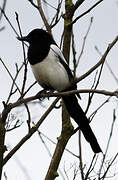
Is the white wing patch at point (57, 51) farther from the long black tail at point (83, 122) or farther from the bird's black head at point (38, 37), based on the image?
the long black tail at point (83, 122)

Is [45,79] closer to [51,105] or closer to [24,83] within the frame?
[51,105]

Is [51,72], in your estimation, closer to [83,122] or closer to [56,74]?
[56,74]

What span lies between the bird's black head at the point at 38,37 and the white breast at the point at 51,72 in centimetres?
19

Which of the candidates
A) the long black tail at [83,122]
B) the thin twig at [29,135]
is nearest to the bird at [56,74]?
the long black tail at [83,122]

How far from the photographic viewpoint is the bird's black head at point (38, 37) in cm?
331

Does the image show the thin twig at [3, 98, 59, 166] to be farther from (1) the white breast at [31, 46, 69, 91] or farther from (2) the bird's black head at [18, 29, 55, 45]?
(2) the bird's black head at [18, 29, 55, 45]

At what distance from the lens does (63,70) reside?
3164mm

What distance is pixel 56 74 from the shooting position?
3.12 meters

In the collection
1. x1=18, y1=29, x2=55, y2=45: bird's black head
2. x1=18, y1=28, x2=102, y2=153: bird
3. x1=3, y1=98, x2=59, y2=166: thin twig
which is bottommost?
x1=3, y1=98, x2=59, y2=166: thin twig

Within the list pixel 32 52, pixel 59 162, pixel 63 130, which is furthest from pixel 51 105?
pixel 32 52

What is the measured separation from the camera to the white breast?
310cm

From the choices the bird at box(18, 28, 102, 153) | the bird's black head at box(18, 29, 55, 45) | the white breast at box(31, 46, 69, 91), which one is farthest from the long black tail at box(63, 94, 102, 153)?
the bird's black head at box(18, 29, 55, 45)

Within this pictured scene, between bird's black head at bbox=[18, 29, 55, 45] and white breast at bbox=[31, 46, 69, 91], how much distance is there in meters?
0.19

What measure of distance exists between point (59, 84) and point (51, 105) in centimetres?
45
